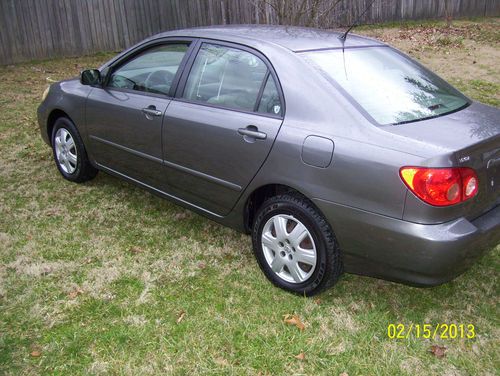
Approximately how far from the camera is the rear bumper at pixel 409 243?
2.71 m

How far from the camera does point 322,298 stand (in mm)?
3402

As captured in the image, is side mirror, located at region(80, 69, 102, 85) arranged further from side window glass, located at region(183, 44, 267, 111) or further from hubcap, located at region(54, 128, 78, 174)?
side window glass, located at region(183, 44, 267, 111)

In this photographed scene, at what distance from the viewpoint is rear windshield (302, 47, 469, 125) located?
3111 mm

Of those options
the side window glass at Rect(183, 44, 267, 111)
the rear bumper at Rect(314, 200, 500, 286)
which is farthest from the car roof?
the rear bumper at Rect(314, 200, 500, 286)

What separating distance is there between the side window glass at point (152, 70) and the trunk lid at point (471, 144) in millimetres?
1909

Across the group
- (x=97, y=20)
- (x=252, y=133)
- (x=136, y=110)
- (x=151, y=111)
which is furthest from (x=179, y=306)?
(x=97, y=20)

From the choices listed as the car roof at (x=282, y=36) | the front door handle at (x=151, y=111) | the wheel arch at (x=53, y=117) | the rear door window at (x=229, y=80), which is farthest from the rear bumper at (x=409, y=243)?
the wheel arch at (x=53, y=117)

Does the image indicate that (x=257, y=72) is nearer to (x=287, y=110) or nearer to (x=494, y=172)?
(x=287, y=110)

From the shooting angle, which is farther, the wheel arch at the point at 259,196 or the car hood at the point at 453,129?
the wheel arch at the point at 259,196

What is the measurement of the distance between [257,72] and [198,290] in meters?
1.53

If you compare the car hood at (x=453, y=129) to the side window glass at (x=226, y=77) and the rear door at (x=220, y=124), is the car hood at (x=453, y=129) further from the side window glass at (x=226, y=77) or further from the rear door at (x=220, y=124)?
the side window glass at (x=226, y=77)

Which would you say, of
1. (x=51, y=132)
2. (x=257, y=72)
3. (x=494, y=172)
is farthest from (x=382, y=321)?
(x=51, y=132)

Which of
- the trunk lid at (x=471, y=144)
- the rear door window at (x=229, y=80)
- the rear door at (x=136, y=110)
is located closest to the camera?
the trunk lid at (x=471, y=144)

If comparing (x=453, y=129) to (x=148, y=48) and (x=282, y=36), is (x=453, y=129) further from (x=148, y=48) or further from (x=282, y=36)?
(x=148, y=48)
